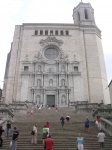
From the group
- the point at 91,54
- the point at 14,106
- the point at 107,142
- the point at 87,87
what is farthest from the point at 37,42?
the point at 107,142

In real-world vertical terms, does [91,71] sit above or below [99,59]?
below

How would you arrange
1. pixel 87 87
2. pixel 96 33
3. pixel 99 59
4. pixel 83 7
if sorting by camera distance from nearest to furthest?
pixel 87 87, pixel 99 59, pixel 96 33, pixel 83 7

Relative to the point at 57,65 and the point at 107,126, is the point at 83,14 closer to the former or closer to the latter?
the point at 57,65

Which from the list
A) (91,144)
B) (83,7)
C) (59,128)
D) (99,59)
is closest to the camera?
(91,144)

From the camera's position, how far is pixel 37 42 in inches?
1566

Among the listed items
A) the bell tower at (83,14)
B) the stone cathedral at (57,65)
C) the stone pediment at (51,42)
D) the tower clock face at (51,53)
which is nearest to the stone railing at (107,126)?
the stone cathedral at (57,65)

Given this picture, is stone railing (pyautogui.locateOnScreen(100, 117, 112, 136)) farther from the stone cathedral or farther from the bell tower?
the bell tower

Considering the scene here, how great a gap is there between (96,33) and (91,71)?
31.8 ft

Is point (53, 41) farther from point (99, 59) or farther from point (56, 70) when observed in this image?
point (99, 59)

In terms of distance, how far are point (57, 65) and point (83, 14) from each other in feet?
47.3

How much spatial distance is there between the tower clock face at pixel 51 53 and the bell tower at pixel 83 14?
8869 millimetres

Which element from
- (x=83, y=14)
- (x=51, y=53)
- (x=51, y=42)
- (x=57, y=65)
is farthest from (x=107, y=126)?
(x=83, y=14)

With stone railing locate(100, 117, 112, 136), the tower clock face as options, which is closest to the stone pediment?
the tower clock face

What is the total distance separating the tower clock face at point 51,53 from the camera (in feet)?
127
